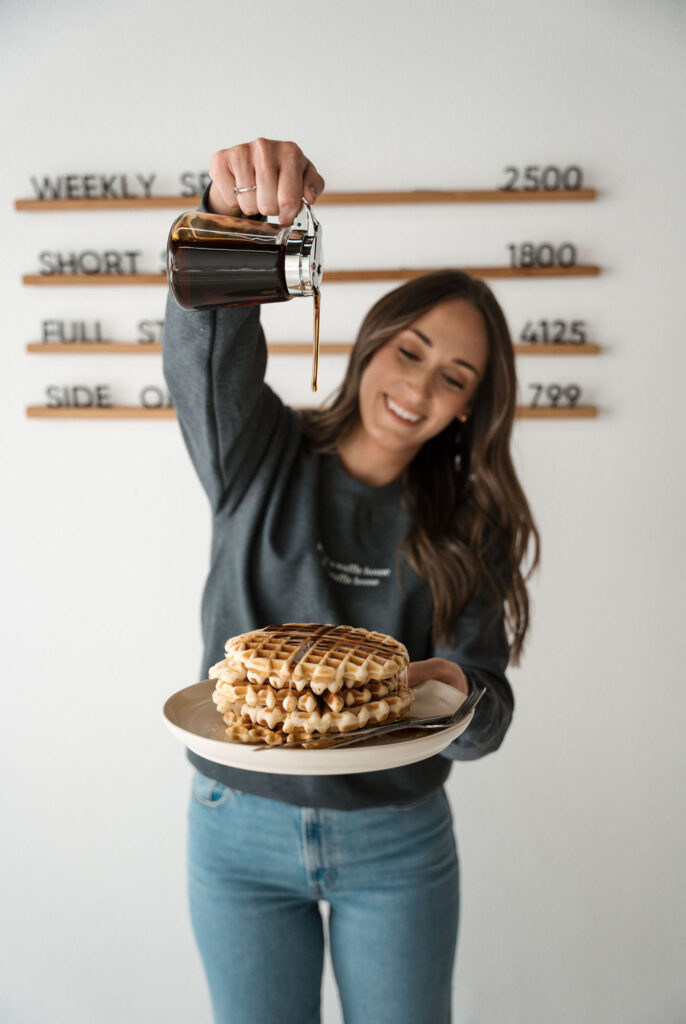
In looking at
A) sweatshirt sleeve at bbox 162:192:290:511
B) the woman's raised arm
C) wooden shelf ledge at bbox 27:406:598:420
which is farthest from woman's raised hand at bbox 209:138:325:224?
wooden shelf ledge at bbox 27:406:598:420

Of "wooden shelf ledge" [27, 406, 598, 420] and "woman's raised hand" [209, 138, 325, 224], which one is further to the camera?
"wooden shelf ledge" [27, 406, 598, 420]

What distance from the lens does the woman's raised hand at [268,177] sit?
2.68ft

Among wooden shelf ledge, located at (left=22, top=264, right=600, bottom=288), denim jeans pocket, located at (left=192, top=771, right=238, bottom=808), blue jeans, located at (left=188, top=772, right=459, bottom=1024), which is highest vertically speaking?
wooden shelf ledge, located at (left=22, top=264, right=600, bottom=288)

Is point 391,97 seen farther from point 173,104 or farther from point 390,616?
point 390,616

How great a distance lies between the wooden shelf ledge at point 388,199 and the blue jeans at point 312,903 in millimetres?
1329

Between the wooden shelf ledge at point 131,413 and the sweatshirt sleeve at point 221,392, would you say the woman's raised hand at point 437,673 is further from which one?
the wooden shelf ledge at point 131,413

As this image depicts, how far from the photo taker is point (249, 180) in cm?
84

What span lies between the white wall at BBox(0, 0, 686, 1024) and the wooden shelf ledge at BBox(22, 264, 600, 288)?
0.11ft

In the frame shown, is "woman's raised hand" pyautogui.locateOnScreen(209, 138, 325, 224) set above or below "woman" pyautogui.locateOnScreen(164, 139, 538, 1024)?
above

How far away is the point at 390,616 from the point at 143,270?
1189 mm

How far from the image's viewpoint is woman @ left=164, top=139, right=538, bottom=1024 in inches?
49.0

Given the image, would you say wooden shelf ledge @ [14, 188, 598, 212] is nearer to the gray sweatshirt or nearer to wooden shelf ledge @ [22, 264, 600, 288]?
wooden shelf ledge @ [22, 264, 600, 288]

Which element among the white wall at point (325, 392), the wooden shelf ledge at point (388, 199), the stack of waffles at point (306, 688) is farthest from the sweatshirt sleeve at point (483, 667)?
the wooden shelf ledge at point (388, 199)

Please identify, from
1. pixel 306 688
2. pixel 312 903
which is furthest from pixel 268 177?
pixel 312 903
